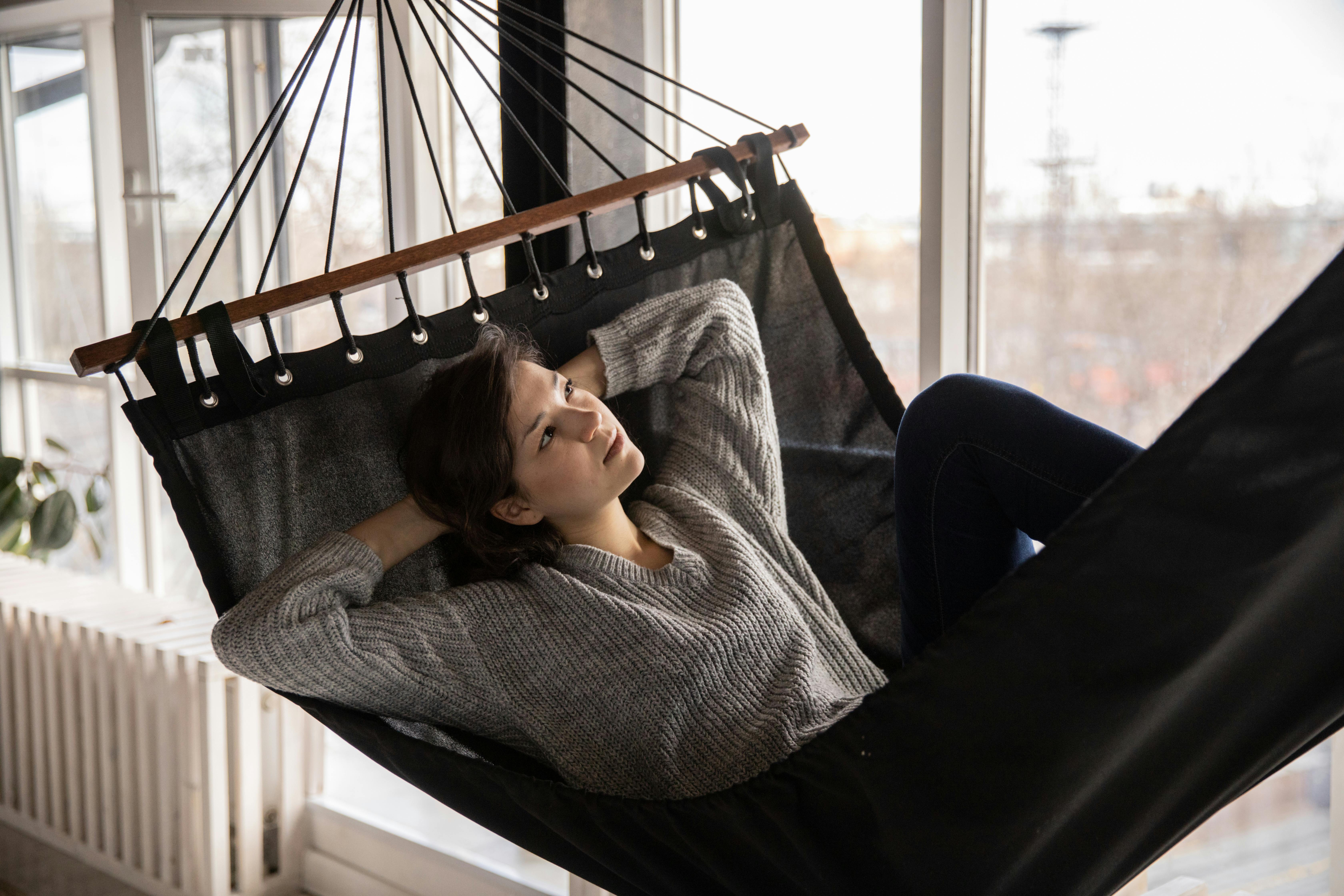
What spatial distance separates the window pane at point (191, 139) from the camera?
2273 mm

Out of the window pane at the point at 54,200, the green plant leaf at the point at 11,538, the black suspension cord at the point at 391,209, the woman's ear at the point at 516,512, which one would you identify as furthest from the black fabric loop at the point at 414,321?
the window pane at the point at 54,200

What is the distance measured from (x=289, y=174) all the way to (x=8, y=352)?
1370 millimetres

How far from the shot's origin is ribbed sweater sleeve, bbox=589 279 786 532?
4.38 feet

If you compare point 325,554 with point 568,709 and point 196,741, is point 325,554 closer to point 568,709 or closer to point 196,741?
point 568,709

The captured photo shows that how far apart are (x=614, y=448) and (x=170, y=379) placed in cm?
47

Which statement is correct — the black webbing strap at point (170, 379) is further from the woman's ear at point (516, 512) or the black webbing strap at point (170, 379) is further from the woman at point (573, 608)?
the woman's ear at point (516, 512)

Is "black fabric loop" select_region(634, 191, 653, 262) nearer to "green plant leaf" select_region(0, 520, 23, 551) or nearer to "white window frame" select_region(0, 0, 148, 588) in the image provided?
"white window frame" select_region(0, 0, 148, 588)

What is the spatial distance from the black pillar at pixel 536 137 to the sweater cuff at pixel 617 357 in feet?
1.34

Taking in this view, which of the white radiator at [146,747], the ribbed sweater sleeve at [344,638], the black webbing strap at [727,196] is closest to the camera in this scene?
the ribbed sweater sleeve at [344,638]

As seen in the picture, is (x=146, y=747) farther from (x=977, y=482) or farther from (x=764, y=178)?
(x=977, y=482)

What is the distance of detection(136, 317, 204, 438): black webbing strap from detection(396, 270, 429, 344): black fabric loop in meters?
0.24

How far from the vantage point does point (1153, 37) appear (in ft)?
4.41

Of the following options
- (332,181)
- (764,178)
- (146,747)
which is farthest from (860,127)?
(146,747)

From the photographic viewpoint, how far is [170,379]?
3.62 ft
